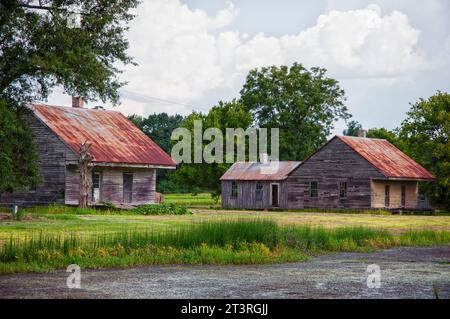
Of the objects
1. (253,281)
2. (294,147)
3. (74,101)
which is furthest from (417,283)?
(294,147)

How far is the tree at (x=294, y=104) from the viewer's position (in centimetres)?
8088

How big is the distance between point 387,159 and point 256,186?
1023 centimetres

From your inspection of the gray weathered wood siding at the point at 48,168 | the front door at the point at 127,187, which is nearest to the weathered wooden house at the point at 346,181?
the front door at the point at 127,187

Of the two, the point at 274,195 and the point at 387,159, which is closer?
the point at 387,159

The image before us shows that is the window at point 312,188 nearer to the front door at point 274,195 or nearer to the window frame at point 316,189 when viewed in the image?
the window frame at point 316,189

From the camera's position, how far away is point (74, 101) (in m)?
50.3

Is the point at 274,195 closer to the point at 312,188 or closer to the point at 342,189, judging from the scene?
the point at 312,188

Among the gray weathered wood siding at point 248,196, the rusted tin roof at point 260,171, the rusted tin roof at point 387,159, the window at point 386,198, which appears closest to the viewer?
the rusted tin roof at point 387,159

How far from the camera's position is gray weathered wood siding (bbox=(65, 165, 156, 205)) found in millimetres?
42594

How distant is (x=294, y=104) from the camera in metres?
80.9

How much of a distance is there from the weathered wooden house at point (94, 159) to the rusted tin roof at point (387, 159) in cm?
1456

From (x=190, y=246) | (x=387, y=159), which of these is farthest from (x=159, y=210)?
(x=387, y=159)
